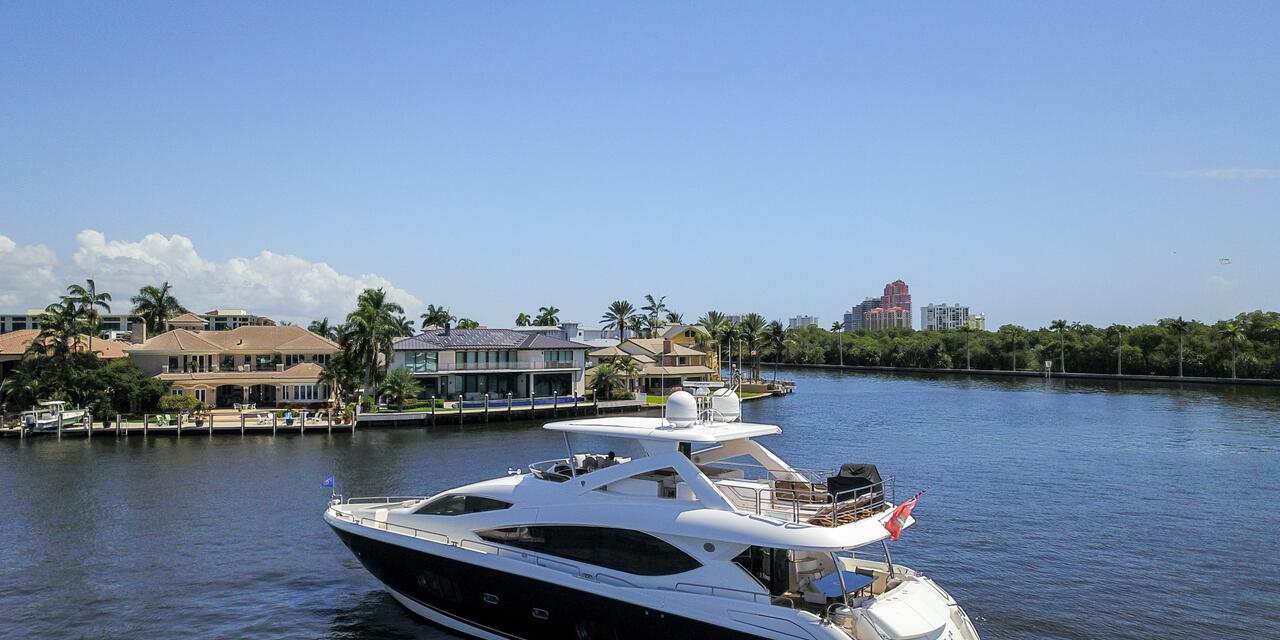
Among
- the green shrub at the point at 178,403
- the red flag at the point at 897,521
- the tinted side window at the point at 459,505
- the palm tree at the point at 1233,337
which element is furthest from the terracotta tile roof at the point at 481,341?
the palm tree at the point at 1233,337

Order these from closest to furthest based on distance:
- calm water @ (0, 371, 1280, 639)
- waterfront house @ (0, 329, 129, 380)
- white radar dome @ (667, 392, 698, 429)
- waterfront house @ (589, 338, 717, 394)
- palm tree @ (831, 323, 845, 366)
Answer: white radar dome @ (667, 392, 698, 429) → calm water @ (0, 371, 1280, 639) → waterfront house @ (0, 329, 129, 380) → waterfront house @ (589, 338, 717, 394) → palm tree @ (831, 323, 845, 366)

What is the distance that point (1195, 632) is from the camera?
1912cm

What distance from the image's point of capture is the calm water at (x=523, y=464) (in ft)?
65.7

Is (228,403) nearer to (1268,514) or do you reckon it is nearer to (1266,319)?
(1268,514)

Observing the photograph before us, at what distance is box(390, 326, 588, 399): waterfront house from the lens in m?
67.2

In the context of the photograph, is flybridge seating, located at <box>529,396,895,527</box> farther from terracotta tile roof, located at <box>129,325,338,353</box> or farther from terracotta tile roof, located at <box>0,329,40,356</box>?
terracotta tile roof, located at <box>0,329,40,356</box>

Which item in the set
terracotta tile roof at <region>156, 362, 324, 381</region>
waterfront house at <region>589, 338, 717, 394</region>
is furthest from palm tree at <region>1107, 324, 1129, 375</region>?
terracotta tile roof at <region>156, 362, 324, 381</region>

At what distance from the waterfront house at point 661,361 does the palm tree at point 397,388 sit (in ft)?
71.2

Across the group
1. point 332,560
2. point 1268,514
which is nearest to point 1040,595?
point 1268,514

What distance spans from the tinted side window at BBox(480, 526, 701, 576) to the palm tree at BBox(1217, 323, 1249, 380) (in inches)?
4281

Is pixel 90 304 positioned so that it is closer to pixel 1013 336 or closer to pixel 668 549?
pixel 668 549

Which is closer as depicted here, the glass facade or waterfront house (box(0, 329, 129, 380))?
waterfront house (box(0, 329, 129, 380))

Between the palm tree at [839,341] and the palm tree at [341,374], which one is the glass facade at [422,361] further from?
the palm tree at [839,341]

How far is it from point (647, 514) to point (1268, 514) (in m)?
26.7
